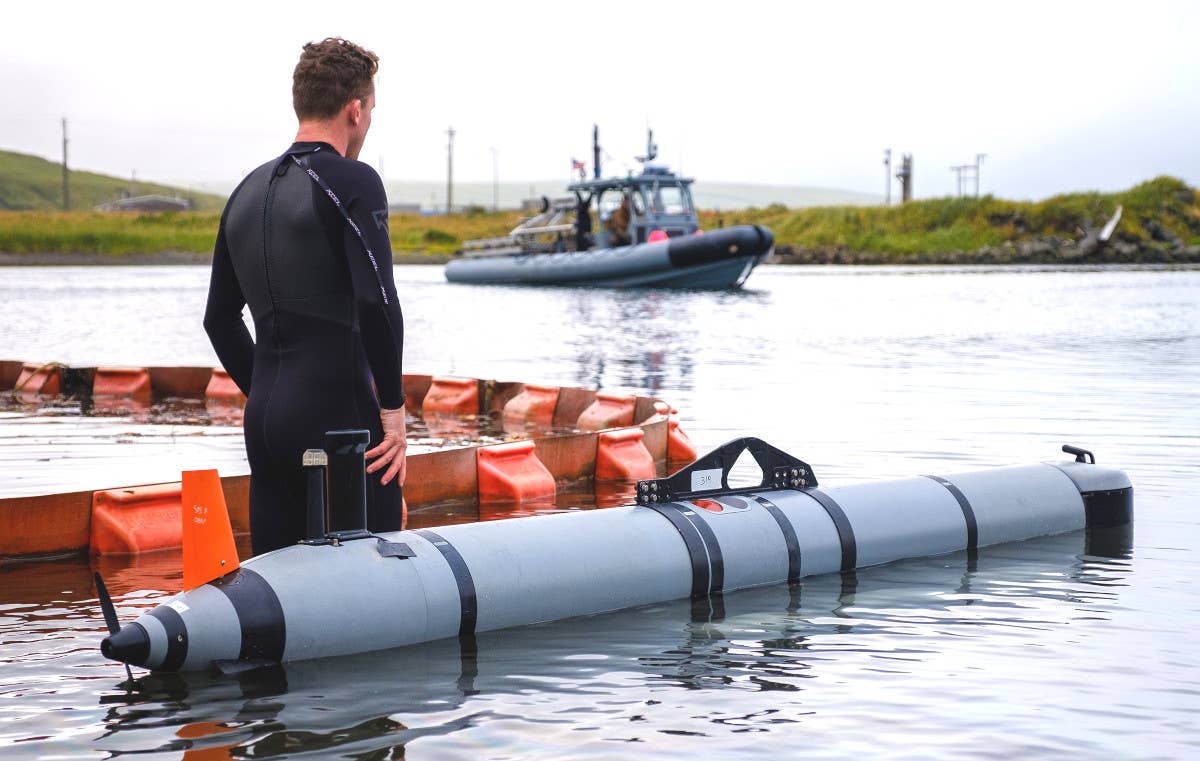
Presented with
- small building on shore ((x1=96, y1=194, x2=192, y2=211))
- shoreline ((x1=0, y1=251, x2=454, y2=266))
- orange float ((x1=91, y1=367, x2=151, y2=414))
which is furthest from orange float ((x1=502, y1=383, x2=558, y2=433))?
small building on shore ((x1=96, y1=194, x2=192, y2=211))

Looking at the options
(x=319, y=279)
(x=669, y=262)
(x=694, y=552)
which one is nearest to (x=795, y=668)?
(x=694, y=552)

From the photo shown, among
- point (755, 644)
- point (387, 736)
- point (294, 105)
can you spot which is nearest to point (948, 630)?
point (755, 644)

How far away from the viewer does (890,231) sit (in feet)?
282

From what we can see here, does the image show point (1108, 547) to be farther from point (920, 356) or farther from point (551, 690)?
point (920, 356)

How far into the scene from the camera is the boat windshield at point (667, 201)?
40.2 meters

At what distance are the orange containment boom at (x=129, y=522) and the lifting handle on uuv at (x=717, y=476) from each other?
2659 mm

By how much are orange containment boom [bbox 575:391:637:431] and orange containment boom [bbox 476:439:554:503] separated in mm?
2759

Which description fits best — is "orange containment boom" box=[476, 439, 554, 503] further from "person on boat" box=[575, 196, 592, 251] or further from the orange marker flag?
"person on boat" box=[575, 196, 592, 251]

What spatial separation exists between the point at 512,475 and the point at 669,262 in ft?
98.1

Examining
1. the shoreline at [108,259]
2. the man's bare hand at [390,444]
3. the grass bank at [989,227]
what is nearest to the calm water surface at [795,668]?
the man's bare hand at [390,444]

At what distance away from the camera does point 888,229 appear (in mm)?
86312

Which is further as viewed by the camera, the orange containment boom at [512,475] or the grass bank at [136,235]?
the grass bank at [136,235]

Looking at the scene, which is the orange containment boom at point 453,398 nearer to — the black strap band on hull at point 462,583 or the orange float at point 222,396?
the orange float at point 222,396

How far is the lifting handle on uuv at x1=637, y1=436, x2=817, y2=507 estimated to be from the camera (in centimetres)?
638
